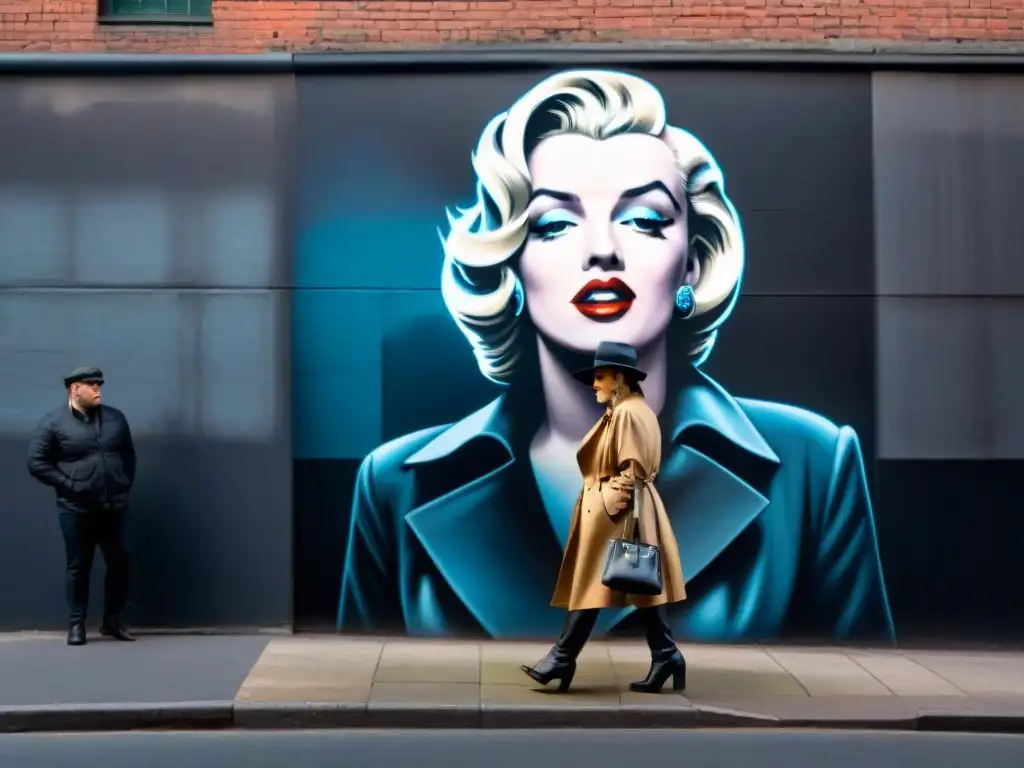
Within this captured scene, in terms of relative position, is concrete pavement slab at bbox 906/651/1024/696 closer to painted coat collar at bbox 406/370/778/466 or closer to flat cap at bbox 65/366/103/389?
painted coat collar at bbox 406/370/778/466

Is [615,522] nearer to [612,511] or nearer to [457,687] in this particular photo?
[612,511]

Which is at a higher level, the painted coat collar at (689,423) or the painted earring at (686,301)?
Result: the painted earring at (686,301)

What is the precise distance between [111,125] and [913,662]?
23.4ft

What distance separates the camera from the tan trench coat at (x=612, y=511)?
769 cm

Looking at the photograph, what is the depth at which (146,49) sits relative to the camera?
9844 mm

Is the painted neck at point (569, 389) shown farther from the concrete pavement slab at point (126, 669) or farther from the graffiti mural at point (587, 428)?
the concrete pavement slab at point (126, 669)

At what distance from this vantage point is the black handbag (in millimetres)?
7457

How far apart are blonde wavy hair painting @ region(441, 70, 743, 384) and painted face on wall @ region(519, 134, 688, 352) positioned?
100 mm

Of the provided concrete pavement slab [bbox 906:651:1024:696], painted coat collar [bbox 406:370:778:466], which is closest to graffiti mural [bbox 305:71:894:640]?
painted coat collar [bbox 406:370:778:466]

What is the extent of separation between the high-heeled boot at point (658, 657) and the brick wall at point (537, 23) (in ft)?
14.9

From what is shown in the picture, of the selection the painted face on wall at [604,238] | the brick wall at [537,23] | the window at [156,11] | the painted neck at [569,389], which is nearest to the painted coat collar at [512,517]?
the painted neck at [569,389]

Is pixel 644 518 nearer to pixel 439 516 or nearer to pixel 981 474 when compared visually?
pixel 439 516

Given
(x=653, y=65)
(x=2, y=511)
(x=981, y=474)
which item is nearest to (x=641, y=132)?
(x=653, y=65)

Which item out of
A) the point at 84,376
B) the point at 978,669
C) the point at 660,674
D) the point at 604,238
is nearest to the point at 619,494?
the point at 660,674
